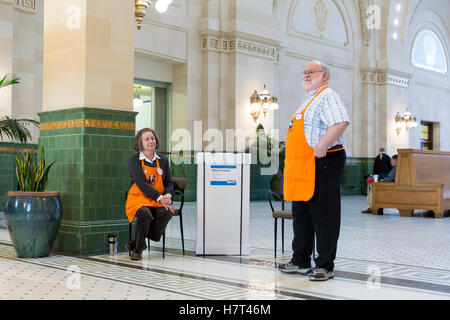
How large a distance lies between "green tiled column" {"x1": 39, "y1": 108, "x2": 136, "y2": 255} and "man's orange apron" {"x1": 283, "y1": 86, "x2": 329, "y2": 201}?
2192 mm

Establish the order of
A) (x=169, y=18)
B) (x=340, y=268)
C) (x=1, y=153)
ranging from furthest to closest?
(x=169, y=18) < (x=1, y=153) < (x=340, y=268)

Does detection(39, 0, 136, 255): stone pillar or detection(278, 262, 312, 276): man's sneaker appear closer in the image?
detection(278, 262, 312, 276): man's sneaker

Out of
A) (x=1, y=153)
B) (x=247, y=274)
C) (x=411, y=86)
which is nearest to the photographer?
(x=247, y=274)

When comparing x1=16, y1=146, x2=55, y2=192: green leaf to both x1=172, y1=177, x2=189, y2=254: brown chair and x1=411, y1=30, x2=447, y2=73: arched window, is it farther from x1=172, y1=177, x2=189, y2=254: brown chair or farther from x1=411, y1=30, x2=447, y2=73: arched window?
x1=411, y1=30, x2=447, y2=73: arched window

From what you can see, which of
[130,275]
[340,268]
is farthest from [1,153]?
[340,268]

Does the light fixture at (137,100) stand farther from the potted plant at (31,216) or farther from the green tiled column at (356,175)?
the potted plant at (31,216)

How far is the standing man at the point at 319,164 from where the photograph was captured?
4262 mm

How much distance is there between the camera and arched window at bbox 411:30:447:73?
21.2 m

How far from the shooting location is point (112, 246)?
5621 millimetres

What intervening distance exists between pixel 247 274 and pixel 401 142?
16.4m

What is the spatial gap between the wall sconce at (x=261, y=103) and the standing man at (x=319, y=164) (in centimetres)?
973

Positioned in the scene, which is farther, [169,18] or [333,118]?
[169,18]

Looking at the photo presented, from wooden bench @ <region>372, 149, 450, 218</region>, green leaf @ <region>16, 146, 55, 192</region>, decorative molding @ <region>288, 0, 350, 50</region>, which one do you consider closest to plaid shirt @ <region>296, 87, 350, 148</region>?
green leaf @ <region>16, 146, 55, 192</region>

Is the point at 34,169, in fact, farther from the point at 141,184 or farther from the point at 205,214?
the point at 205,214
